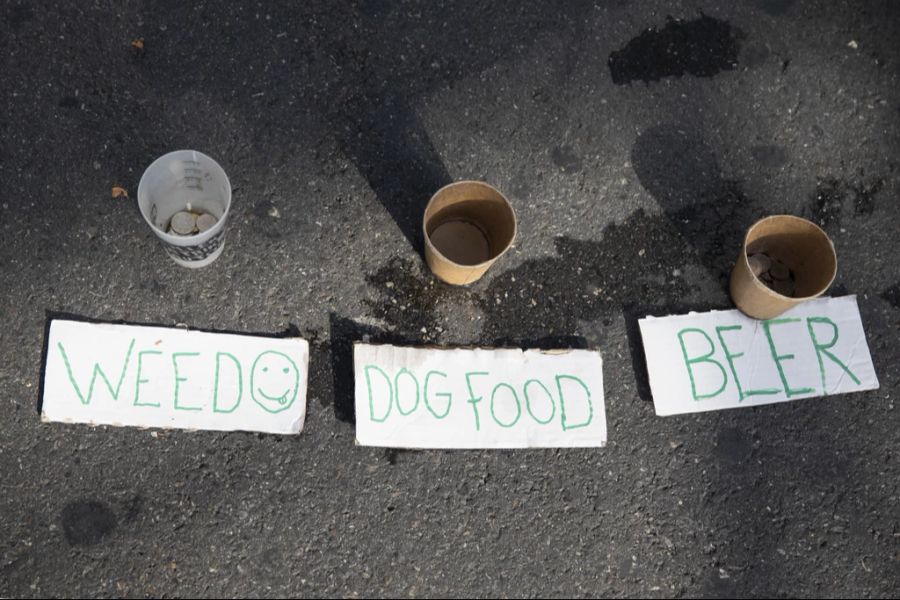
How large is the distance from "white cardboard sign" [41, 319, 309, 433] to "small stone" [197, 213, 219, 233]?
0.25 m

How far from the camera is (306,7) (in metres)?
2.04

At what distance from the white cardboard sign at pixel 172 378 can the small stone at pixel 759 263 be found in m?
1.13

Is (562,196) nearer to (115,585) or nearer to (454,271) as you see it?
(454,271)

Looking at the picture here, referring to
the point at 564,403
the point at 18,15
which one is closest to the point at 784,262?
the point at 564,403

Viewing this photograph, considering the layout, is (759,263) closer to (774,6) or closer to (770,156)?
(770,156)

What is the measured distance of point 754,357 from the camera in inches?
76.9

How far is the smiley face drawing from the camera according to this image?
5.95 feet

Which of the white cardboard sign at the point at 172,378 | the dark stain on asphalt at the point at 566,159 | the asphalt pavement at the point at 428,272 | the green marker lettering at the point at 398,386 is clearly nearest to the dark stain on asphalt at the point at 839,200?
the asphalt pavement at the point at 428,272

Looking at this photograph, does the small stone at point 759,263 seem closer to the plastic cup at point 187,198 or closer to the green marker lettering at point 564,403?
the green marker lettering at point 564,403

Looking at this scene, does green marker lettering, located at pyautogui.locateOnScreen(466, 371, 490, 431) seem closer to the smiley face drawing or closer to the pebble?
the smiley face drawing

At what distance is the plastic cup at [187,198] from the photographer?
170 cm

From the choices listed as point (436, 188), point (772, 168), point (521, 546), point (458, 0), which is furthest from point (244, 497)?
point (772, 168)

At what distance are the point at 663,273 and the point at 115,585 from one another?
58.1 inches

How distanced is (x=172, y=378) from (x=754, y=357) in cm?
140
